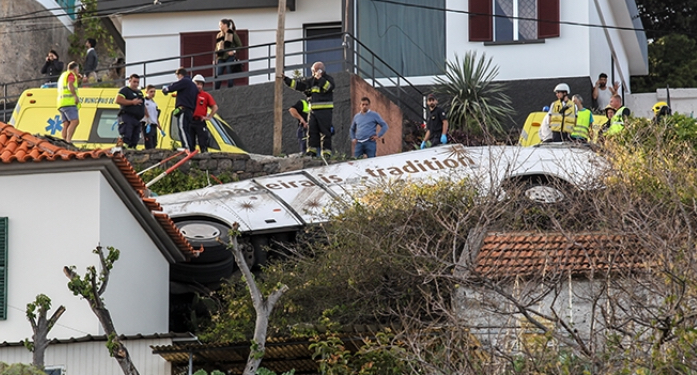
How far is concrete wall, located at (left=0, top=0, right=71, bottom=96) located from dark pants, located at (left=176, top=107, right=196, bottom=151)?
13777mm

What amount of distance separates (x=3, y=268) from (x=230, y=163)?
7.31 metres

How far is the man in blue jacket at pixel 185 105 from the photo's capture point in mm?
24562

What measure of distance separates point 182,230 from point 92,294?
7.38 metres

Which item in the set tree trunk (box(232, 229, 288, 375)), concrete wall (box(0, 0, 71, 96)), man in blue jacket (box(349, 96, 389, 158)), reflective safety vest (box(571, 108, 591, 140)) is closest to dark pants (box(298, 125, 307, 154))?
man in blue jacket (box(349, 96, 389, 158))

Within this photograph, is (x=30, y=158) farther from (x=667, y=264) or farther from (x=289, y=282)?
(x=667, y=264)

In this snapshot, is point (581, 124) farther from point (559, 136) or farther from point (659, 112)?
point (659, 112)

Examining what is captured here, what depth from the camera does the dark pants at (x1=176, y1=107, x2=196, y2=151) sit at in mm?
24609

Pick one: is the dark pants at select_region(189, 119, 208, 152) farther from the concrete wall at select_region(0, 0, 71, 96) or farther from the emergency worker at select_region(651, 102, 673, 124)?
the concrete wall at select_region(0, 0, 71, 96)

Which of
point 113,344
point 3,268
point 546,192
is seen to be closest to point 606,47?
point 546,192

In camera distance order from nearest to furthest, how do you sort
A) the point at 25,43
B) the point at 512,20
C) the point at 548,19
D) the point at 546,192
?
the point at 546,192 → the point at 548,19 → the point at 512,20 → the point at 25,43

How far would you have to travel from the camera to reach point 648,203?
17641 millimetres

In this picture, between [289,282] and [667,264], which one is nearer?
[667,264]

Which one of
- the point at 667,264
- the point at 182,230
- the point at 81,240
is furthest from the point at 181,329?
the point at 667,264

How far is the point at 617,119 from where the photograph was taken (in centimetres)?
2452
